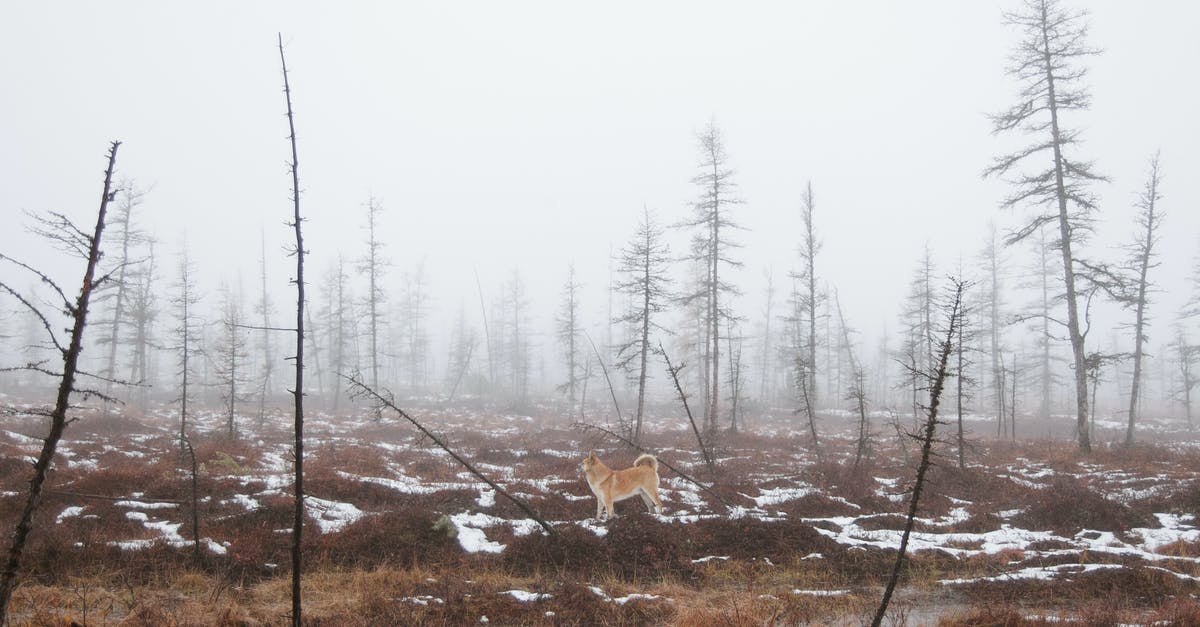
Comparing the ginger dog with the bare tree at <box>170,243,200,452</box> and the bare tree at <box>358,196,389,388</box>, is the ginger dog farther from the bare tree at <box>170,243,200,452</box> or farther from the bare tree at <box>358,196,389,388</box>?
the bare tree at <box>358,196,389,388</box>

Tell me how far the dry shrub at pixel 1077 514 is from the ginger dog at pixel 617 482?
24.5 feet

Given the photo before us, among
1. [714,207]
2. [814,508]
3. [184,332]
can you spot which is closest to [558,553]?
[814,508]

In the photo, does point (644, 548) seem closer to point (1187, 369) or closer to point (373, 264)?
point (373, 264)

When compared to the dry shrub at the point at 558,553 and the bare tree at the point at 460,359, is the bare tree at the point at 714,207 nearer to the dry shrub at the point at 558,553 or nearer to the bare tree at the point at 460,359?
the dry shrub at the point at 558,553

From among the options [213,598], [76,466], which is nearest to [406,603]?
[213,598]

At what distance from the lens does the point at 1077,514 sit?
10.8 m

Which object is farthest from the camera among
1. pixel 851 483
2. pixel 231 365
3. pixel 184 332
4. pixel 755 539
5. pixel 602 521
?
pixel 231 365

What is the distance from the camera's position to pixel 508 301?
58625 mm

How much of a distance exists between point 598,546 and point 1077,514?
9.78m

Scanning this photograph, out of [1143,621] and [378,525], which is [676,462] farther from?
[1143,621]

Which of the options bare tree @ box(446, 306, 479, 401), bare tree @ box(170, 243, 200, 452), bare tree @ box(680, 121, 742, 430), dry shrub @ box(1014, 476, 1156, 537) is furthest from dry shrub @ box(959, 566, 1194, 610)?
bare tree @ box(446, 306, 479, 401)

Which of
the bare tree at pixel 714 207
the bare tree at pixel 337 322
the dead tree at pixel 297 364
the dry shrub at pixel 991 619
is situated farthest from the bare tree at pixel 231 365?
the bare tree at pixel 714 207

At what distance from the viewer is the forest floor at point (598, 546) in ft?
21.4

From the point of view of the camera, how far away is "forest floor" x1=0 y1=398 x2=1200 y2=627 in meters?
6.52
